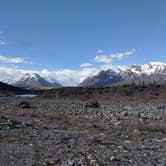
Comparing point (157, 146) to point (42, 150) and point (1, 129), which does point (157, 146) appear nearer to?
point (42, 150)

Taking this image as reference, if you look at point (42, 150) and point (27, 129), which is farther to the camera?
point (27, 129)

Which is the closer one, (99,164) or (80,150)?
(99,164)

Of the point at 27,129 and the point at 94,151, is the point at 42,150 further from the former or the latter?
the point at 27,129

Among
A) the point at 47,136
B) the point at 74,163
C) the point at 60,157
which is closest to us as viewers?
the point at 74,163

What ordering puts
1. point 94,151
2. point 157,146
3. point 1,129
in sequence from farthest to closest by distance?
1. point 1,129
2. point 157,146
3. point 94,151

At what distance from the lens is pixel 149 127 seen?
2716 cm

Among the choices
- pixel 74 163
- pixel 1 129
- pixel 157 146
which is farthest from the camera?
pixel 1 129

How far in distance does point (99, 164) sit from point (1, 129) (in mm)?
11340

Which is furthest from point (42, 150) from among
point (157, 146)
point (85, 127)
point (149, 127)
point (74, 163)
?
point (149, 127)

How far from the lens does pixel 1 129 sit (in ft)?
78.8

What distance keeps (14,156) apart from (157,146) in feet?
25.4

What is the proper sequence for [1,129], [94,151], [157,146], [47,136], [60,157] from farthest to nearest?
[1,129] → [47,136] → [157,146] → [94,151] → [60,157]

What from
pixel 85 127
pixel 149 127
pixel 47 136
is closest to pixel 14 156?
pixel 47 136

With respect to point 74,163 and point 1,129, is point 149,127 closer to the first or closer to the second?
point 1,129
